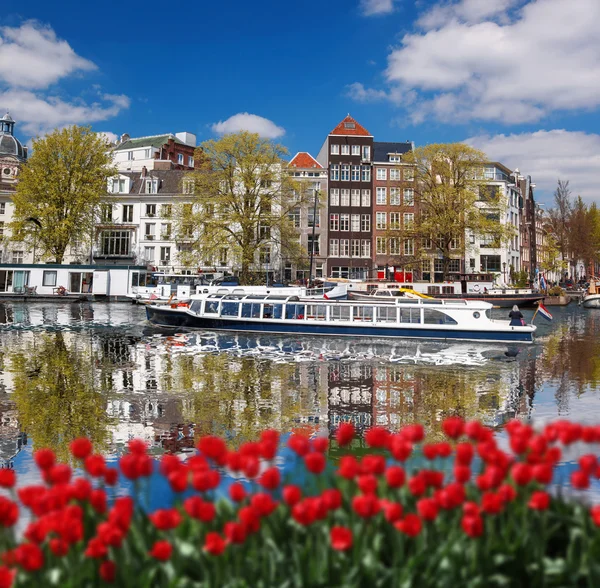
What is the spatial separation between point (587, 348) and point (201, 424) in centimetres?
2160

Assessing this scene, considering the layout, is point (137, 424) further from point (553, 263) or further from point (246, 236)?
point (553, 263)

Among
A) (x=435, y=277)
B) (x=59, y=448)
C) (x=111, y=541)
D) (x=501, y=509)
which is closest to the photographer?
(x=111, y=541)

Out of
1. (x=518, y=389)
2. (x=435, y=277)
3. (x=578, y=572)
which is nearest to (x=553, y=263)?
(x=435, y=277)

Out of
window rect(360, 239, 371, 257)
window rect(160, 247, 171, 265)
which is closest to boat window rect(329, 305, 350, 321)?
window rect(360, 239, 371, 257)

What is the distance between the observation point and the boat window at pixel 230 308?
33.0 m

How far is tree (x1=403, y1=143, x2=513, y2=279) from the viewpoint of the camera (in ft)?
206

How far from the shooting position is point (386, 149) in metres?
79.2

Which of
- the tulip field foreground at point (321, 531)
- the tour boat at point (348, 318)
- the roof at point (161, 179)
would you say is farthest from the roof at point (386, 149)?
the tulip field foreground at point (321, 531)

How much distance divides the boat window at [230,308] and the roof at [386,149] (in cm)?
4935

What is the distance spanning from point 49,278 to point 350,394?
177 feet

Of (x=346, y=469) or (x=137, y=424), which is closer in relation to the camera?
(x=346, y=469)

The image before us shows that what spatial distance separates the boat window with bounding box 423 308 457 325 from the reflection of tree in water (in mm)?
15901

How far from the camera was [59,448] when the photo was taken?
32.9 ft

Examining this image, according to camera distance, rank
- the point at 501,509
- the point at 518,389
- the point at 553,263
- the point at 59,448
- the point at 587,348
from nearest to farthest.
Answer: the point at 501,509
the point at 59,448
the point at 518,389
the point at 587,348
the point at 553,263
